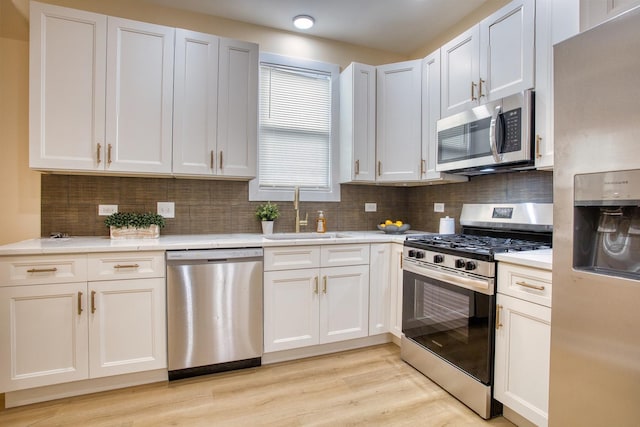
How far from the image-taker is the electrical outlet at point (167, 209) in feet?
9.05

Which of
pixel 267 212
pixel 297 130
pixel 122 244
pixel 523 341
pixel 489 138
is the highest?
pixel 297 130

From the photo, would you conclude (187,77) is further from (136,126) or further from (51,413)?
(51,413)

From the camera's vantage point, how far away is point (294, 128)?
10.6 ft

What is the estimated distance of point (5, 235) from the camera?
2.41m

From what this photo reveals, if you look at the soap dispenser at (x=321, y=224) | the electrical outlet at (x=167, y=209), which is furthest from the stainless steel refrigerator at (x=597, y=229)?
the electrical outlet at (x=167, y=209)

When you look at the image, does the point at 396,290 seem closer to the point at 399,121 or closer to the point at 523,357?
the point at 523,357

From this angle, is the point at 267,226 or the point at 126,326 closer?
the point at 126,326

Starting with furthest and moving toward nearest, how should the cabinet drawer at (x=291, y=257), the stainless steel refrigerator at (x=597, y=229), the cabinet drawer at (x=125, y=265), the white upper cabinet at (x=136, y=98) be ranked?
the cabinet drawer at (x=291, y=257) → the white upper cabinet at (x=136, y=98) → the cabinet drawer at (x=125, y=265) → the stainless steel refrigerator at (x=597, y=229)

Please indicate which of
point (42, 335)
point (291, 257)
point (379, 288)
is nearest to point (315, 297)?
point (291, 257)

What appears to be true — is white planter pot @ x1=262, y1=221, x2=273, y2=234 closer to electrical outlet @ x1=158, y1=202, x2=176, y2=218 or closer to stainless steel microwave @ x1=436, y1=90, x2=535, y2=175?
electrical outlet @ x1=158, y1=202, x2=176, y2=218

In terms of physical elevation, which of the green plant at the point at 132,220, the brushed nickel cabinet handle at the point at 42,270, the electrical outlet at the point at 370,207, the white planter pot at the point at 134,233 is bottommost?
the brushed nickel cabinet handle at the point at 42,270

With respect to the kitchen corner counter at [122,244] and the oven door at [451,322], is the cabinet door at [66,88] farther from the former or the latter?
the oven door at [451,322]

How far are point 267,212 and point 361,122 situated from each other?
119 cm

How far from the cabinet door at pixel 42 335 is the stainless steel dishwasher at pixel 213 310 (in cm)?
51
